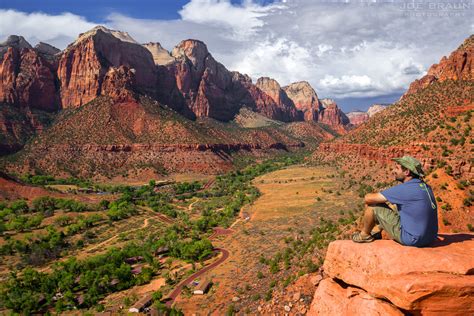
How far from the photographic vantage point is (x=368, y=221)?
9539mm

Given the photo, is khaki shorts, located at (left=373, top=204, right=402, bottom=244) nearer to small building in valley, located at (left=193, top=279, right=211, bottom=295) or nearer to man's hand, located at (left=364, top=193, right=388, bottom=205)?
man's hand, located at (left=364, top=193, right=388, bottom=205)

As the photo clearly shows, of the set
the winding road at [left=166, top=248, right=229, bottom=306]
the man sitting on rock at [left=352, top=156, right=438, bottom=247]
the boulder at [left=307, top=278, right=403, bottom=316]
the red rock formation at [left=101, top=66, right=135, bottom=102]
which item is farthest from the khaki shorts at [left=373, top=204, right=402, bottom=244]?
the red rock formation at [left=101, top=66, right=135, bottom=102]

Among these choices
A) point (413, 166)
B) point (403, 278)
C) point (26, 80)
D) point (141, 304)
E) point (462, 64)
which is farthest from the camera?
point (26, 80)

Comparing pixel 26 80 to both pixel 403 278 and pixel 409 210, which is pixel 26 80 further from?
pixel 403 278

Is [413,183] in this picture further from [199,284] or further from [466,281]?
[199,284]

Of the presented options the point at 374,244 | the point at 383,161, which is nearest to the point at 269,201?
the point at 383,161

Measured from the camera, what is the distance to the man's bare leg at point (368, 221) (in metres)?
9.37

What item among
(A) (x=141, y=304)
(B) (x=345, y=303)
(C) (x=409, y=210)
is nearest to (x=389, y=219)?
(C) (x=409, y=210)

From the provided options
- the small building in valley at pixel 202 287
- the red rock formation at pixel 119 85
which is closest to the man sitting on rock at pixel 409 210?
the small building in valley at pixel 202 287

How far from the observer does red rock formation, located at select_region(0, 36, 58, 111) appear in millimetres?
156625

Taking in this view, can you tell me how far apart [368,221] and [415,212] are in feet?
4.03

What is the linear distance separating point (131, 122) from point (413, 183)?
488 feet

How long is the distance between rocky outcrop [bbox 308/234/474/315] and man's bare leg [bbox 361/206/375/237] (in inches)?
13.8

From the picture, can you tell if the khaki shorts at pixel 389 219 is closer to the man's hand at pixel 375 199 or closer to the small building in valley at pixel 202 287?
the man's hand at pixel 375 199
